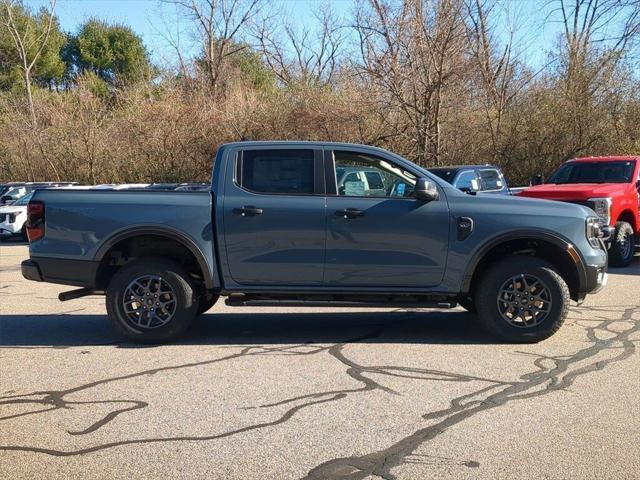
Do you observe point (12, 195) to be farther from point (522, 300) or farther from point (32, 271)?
point (522, 300)

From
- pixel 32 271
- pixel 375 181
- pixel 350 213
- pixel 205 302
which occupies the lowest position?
pixel 205 302

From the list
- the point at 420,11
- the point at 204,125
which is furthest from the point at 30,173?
the point at 420,11

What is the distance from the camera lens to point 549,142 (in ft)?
72.8

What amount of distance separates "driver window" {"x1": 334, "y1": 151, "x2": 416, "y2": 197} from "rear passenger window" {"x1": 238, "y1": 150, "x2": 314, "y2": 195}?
322 millimetres

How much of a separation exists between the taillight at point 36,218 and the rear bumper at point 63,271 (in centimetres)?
26

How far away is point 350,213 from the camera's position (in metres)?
6.93

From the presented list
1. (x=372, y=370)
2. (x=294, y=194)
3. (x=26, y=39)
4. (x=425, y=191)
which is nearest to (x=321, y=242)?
(x=294, y=194)

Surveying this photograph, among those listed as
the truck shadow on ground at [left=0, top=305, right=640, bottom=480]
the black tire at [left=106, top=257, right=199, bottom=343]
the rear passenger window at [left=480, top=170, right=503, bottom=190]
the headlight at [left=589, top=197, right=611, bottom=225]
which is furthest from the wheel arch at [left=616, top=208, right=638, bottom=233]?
the black tire at [left=106, top=257, right=199, bottom=343]

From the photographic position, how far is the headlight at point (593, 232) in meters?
7.12

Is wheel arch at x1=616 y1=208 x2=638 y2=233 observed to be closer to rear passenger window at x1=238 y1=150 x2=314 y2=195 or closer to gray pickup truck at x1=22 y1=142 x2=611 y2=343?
gray pickup truck at x1=22 y1=142 x2=611 y2=343

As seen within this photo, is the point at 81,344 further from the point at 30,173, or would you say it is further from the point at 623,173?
the point at 30,173

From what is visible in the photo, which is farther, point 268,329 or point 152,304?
point 268,329

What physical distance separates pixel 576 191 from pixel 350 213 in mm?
6780

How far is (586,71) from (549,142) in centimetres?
245
